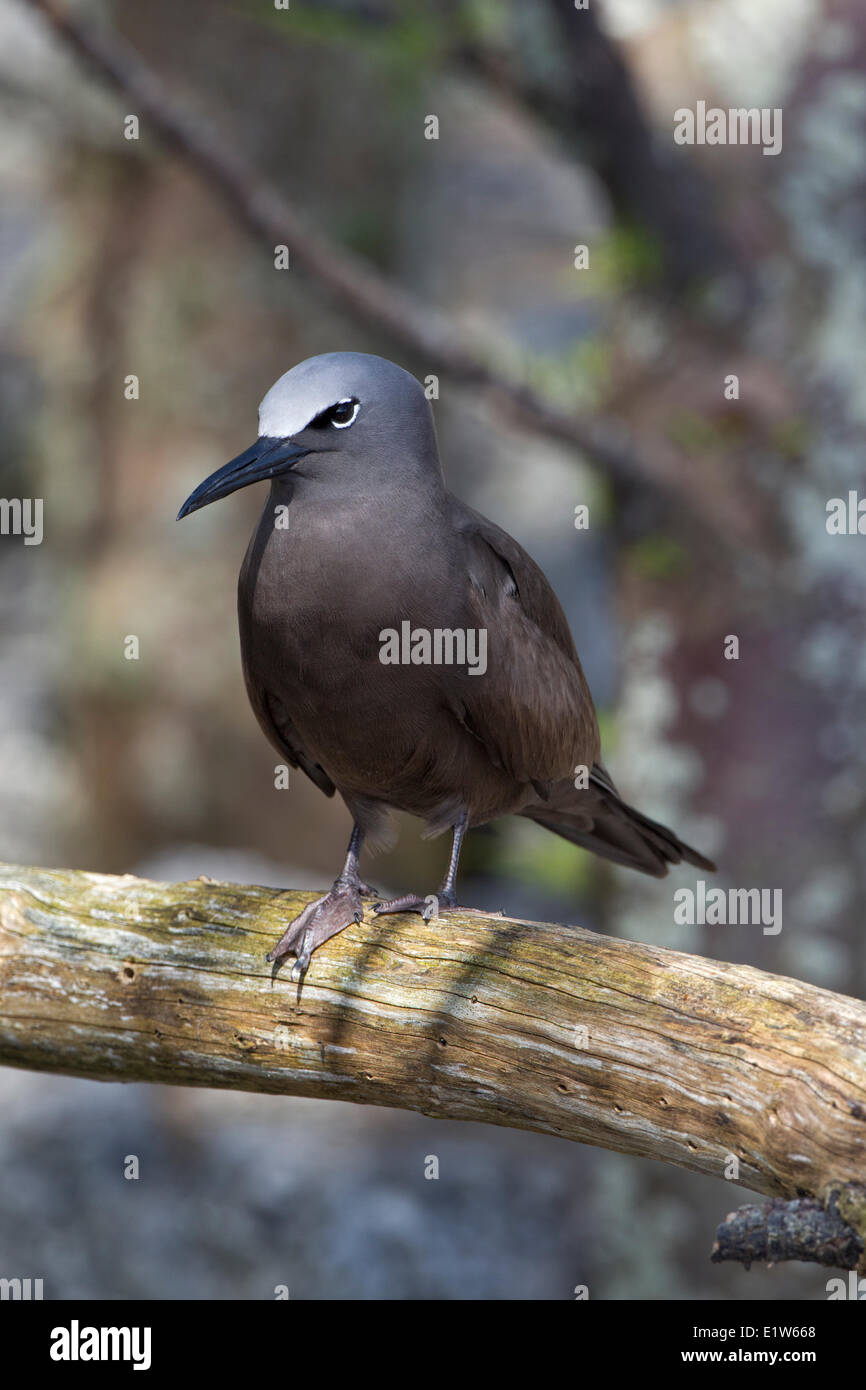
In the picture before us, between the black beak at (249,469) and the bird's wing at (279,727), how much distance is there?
526 millimetres

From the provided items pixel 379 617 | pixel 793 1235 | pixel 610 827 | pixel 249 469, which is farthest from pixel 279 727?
pixel 793 1235

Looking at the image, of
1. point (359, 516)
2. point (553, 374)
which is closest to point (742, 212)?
point (553, 374)

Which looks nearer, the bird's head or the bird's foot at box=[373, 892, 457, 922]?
the bird's head

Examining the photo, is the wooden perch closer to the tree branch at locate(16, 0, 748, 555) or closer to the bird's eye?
the bird's eye

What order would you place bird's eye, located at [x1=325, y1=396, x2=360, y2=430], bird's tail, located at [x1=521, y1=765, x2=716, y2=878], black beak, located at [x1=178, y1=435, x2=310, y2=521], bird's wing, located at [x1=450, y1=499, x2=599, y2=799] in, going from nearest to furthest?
black beak, located at [x1=178, y1=435, x2=310, y2=521] < bird's eye, located at [x1=325, y1=396, x2=360, y2=430] < bird's wing, located at [x1=450, y1=499, x2=599, y2=799] < bird's tail, located at [x1=521, y1=765, x2=716, y2=878]

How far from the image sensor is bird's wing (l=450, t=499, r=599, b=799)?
3146mm

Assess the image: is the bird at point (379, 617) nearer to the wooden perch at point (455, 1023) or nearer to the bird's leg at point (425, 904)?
the bird's leg at point (425, 904)

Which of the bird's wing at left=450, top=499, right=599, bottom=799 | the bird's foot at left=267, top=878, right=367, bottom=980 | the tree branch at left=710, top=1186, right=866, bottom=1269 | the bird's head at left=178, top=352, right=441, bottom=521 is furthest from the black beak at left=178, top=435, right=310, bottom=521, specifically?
the tree branch at left=710, top=1186, right=866, bottom=1269

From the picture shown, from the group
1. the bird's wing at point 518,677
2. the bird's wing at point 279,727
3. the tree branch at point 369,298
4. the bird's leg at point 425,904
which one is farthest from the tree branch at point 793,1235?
the tree branch at point 369,298

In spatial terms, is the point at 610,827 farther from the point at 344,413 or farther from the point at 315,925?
the point at 344,413

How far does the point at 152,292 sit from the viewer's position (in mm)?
7078

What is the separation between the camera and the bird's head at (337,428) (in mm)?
2869
